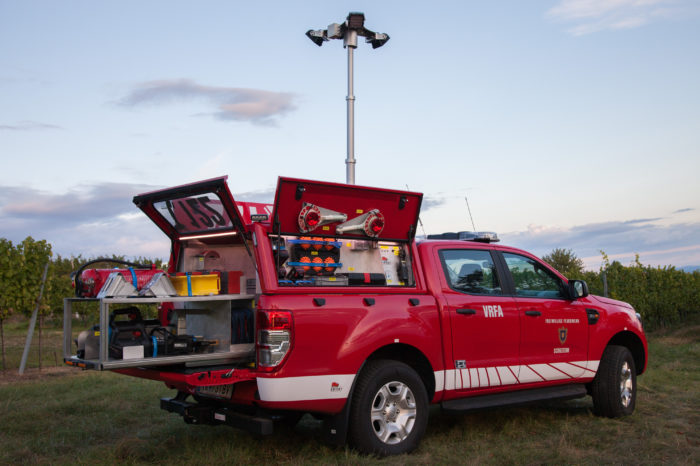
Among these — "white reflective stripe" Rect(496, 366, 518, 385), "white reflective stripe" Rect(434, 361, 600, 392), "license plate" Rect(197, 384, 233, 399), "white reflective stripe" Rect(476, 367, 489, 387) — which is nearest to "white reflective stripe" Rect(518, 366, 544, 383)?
"white reflective stripe" Rect(434, 361, 600, 392)

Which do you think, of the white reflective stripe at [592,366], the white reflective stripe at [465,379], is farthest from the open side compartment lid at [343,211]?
the white reflective stripe at [592,366]

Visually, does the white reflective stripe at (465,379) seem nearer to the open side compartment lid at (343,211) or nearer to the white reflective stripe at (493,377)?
the white reflective stripe at (493,377)

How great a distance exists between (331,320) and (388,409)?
103 centimetres

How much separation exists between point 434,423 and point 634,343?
9.50 ft

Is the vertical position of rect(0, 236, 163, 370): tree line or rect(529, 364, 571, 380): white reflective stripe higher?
rect(0, 236, 163, 370): tree line

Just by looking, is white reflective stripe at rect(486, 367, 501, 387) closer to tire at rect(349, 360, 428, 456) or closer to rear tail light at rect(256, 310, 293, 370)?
tire at rect(349, 360, 428, 456)

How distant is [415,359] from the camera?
6.55m

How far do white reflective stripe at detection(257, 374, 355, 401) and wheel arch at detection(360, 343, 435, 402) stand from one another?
67cm

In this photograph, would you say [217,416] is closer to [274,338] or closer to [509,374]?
[274,338]

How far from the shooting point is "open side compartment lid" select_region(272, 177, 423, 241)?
6.04 meters

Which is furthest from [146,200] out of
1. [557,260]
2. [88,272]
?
[557,260]

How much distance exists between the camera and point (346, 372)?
5.81m

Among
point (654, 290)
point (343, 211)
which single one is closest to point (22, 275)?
point (343, 211)

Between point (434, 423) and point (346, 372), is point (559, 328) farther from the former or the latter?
point (346, 372)
